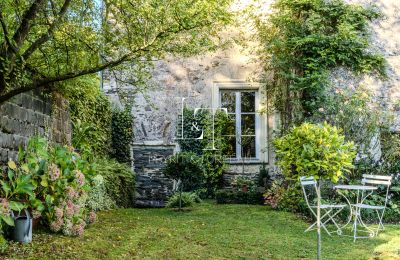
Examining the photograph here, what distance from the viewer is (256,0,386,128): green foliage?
966cm

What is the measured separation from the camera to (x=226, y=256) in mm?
5215

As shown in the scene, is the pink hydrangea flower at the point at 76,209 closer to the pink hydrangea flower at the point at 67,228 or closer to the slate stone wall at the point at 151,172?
the pink hydrangea flower at the point at 67,228

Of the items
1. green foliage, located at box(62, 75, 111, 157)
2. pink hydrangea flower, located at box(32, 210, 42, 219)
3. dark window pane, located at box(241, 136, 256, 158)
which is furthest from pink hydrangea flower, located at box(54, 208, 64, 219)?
dark window pane, located at box(241, 136, 256, 158)

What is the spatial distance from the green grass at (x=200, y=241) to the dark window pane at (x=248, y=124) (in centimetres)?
369

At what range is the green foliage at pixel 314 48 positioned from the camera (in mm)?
9656

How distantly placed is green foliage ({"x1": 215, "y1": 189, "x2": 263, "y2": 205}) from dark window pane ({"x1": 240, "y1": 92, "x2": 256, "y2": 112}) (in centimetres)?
215

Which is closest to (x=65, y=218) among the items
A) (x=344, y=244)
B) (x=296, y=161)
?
(x=296, y=161)

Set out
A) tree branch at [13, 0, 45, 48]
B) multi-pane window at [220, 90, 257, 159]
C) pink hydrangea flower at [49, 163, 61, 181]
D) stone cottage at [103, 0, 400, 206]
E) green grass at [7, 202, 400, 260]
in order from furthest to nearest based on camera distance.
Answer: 1. multi-pane window at [220, 90, 257, 159]
2. stone cottage at [103, 0, 400, 206]
3. pink hydrangea flower at [49, 163, 61, 181]
4. green grass at [7, 202, 400, 260]
5. tree branch at [13, 0, 45, 48]

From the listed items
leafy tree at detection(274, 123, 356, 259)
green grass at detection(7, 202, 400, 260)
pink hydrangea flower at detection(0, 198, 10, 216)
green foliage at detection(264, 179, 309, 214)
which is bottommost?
green grass at detection(7, 202, 400, 260)

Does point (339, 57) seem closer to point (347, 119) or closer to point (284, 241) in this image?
point (347, 119)

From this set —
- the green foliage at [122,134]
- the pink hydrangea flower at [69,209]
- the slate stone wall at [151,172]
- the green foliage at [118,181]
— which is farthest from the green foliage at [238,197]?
the pink hydrangea flower at [69,209]

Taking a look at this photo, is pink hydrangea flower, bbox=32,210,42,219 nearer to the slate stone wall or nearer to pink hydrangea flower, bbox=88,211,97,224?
pink hydrangea flower, bbox=88,211,97,224

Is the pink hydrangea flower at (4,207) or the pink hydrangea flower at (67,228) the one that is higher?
the pink hydrangea flower at (4,207)

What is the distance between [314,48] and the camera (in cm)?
978
